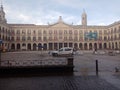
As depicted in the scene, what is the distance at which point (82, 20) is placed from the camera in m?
104

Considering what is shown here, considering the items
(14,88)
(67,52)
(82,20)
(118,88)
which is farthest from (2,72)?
(82,20)

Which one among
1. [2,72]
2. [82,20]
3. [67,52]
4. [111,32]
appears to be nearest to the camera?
[2,72]

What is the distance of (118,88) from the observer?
1068cm

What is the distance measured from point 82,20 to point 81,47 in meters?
18.6

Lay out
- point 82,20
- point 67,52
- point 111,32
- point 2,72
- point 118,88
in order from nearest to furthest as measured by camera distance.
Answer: point 118,88 < point 2,72 < point 67,52 < point 111,32 < point 82,20

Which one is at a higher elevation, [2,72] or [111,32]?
[111,32]

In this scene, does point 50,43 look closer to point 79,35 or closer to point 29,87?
point 79,35

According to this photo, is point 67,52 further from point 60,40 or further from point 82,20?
point 82,20

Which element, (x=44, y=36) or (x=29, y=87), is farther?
(x=44, y=36)

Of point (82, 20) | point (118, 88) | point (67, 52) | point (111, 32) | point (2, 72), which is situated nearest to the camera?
point (118, 88)

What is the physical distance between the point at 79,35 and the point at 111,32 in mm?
15589

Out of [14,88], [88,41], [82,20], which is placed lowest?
[14,88]

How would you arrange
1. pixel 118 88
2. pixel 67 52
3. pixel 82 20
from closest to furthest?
1. pixel 118 88
2. pixel 67 52
3. pixel 82 20

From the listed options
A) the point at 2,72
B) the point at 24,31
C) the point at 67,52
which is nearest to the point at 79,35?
the point at 24,31
